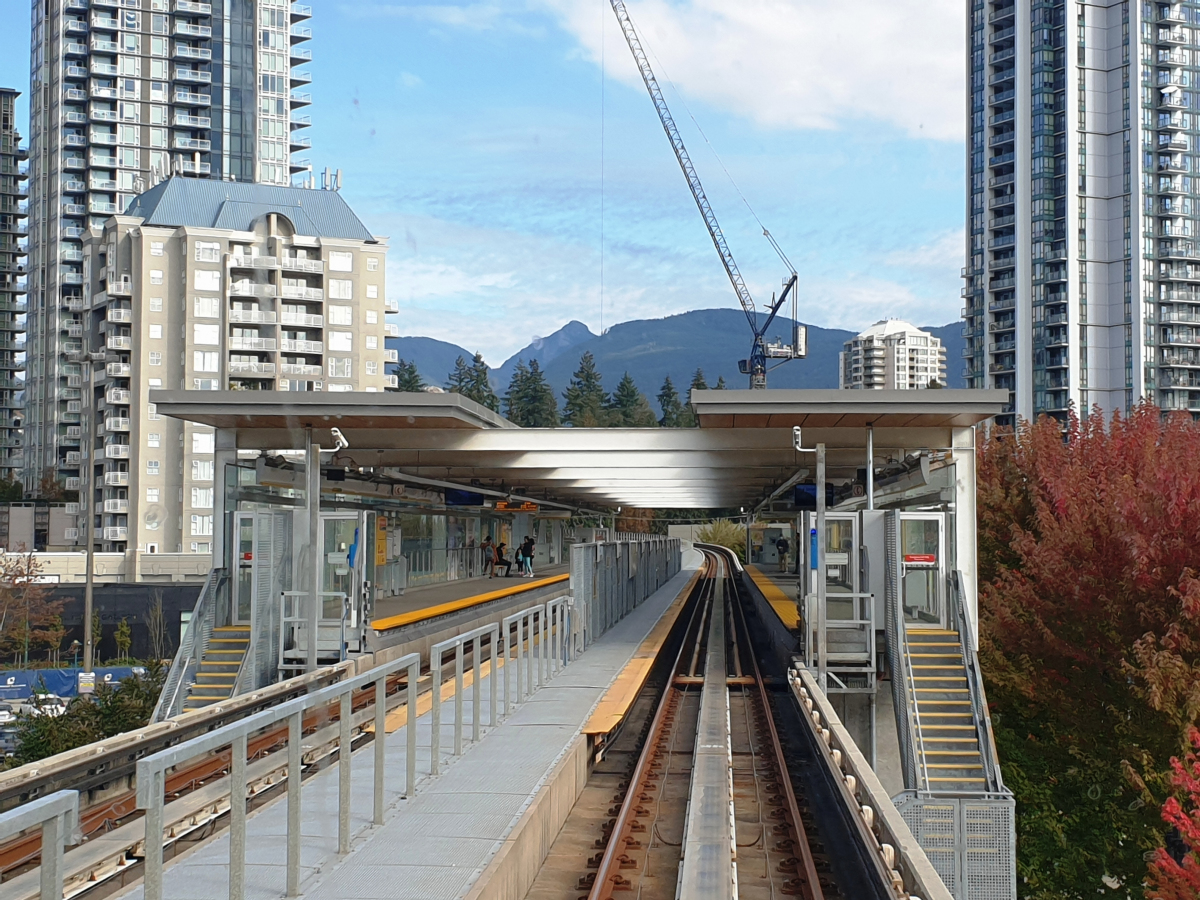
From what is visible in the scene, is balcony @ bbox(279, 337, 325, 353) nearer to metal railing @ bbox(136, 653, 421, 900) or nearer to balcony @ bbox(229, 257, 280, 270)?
balcony @ bbox(229, 257, 280, 270)

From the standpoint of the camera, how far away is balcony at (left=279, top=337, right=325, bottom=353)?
246ft

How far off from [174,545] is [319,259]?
20.7 meters

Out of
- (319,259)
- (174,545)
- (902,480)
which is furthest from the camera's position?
(319,259)

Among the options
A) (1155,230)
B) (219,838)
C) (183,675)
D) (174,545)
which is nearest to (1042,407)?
(1155,230)

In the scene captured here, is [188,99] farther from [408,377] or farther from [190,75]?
[408,377]

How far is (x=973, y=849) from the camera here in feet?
46.7

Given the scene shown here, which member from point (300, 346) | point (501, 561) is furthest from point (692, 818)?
point (300, 346)

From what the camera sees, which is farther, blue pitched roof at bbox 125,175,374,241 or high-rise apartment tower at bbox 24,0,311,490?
high-rise apartment tower at bbox 24,0,311,490

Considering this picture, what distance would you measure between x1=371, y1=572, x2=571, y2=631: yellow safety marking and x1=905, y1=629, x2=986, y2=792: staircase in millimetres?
8093

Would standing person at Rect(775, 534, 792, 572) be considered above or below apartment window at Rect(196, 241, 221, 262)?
below

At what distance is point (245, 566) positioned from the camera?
16094 mm

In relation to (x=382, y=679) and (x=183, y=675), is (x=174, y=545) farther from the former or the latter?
(x=382, y=679)

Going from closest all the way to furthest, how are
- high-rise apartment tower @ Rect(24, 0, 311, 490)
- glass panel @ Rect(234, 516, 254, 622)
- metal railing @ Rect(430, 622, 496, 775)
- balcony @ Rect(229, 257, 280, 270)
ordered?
metal railing @ Rect(430, 622, 496, 775), glass panel @ Rect(234, 516, 254, 622), balcony @ Rect(229, 257, 280, 270), high-rise apartment tower @ Rect(24, 0, 311, 490)

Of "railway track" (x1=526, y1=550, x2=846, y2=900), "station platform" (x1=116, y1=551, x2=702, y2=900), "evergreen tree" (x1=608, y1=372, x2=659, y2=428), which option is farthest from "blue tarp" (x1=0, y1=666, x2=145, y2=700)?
"evergreen tree" (x1=608, y1=372, x2=659, y2=428)
